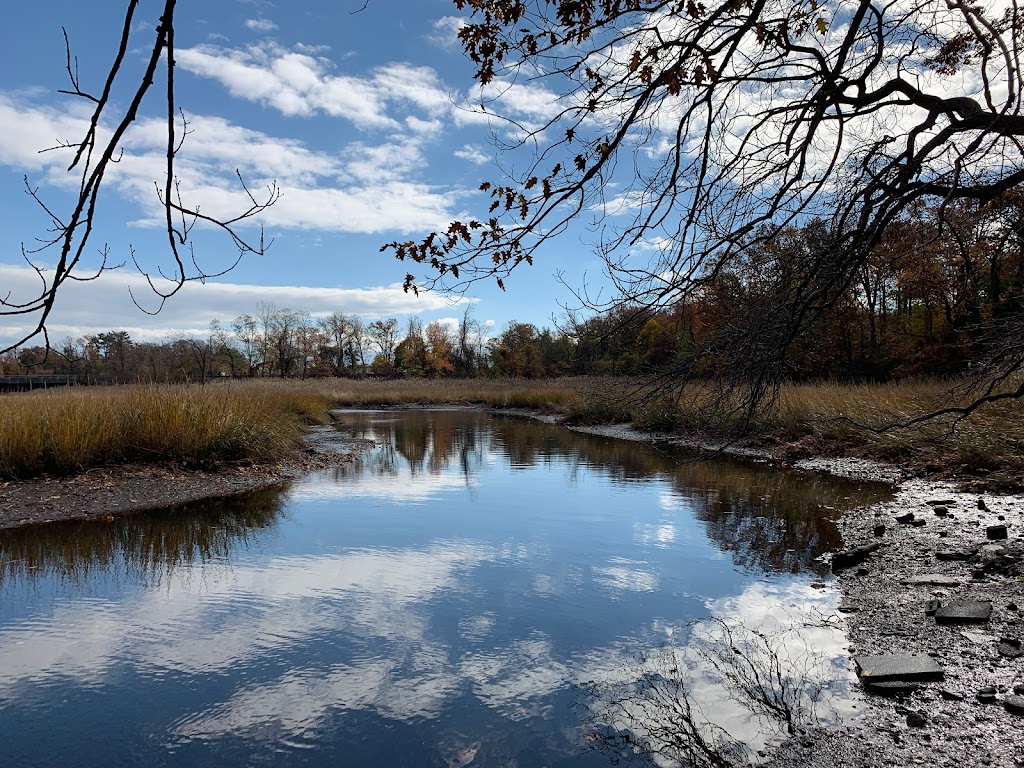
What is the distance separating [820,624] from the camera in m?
4.27

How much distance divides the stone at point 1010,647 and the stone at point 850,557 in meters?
1.86

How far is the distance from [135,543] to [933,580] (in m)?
7.23

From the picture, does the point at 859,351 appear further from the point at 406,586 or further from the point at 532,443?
the point at 406,586

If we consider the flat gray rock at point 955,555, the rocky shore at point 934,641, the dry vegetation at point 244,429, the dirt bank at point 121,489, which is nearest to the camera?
the rocky shore at point 934,641

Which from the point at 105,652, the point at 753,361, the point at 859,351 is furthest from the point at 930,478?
the point at 859,351

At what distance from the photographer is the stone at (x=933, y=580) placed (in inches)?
188

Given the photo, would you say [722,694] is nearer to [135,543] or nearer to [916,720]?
[916,720]


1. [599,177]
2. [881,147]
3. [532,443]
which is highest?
[881,147]

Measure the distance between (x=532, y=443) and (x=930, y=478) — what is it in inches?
373

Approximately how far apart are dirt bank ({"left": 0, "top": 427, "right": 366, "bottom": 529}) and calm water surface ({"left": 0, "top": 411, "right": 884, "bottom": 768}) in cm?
61

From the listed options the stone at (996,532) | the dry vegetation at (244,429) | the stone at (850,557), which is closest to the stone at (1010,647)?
the stone at (850,557)

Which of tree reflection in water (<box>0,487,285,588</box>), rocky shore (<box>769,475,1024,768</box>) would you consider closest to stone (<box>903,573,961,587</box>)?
rocky shore (<box>769,475,1024,768</box>)

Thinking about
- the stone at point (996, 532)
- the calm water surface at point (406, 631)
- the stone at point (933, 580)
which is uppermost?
the stone at point (996, 532)

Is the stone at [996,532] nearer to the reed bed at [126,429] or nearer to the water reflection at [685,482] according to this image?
the water reflection at [685,482]
